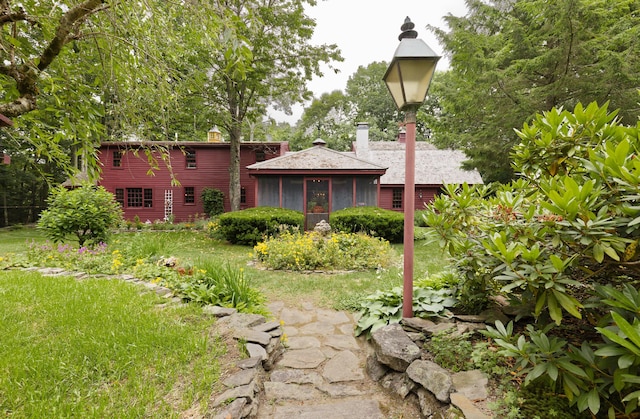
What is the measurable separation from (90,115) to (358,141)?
724 inches

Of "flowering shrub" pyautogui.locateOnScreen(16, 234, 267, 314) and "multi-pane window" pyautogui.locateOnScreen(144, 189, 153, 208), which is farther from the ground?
"multi-pane window" pyautogui.locateOnScreen(144, 189, 153, 208)

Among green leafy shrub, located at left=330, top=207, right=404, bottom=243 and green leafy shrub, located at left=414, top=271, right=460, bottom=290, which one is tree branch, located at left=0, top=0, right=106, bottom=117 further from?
green leafy shrub, located at left=330, top=207, right=404, bottom=243

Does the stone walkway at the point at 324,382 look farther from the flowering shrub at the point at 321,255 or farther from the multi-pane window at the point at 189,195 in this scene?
the multi-pane window at the point at 189,195

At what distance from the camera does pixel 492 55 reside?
357 inches

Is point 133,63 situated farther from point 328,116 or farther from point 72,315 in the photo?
point 328,116

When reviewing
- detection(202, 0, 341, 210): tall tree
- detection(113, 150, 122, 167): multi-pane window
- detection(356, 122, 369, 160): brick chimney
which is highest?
detection(202, 0, 341, 210): tall tree

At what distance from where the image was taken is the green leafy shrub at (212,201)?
59.4ft

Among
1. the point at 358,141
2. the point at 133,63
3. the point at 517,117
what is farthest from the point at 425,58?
the point at 358,141

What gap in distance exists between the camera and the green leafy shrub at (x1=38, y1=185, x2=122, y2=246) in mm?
7348

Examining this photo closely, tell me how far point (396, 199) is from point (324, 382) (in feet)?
57.9

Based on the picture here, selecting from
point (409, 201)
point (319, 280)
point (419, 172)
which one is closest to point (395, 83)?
point (409, 201)

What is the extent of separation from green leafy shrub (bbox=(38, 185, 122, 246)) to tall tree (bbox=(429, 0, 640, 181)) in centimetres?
1042

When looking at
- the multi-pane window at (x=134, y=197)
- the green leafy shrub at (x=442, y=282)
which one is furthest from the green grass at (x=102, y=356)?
the multi-pane window at (x=134, y=197)

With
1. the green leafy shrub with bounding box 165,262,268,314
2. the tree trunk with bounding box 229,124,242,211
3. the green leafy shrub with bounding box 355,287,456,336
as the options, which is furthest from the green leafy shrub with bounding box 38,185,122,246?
the tree trunk with bounding box 229,124,242,211
